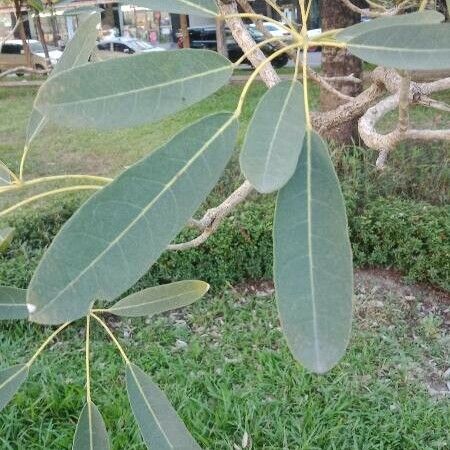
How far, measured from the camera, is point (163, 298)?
2.42ft

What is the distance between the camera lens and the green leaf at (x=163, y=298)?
729mm

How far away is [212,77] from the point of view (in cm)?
44

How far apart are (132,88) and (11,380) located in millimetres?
440

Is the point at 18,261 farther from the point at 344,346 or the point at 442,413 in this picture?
the point at 344,346

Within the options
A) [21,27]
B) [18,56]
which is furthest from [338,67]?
[18,56]

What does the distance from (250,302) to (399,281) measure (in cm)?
66

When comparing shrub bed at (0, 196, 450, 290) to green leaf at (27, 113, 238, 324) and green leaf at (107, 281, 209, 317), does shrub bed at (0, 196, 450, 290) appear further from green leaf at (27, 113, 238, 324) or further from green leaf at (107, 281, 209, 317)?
green leaf at (27, 113, 238, 324)

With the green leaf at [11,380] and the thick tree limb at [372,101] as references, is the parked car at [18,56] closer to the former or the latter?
the thick tree limb at [372,101]

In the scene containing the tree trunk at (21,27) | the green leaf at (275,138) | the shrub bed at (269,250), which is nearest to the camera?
the green leaf at (275,138)

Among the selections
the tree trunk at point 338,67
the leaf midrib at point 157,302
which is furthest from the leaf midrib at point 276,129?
the tree trunk at point 338,67

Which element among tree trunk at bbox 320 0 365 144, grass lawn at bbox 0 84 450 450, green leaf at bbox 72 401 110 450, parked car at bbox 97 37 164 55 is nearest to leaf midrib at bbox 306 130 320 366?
green leaf at bbox 72 401 110 450

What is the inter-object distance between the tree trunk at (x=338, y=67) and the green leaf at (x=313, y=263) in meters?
2.97

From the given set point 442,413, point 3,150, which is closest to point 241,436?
point 442,413

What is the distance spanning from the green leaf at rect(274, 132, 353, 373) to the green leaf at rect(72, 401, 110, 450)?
41 cm
